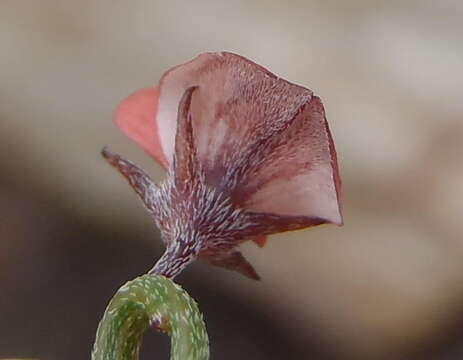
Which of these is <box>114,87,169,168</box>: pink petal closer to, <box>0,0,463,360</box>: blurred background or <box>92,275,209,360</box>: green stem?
<box>92,275,209,360</box>: green stem

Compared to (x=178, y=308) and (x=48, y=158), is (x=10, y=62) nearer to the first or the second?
(x=48, y=158)

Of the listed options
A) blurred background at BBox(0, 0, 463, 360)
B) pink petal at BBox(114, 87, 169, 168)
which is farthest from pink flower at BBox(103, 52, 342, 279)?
blurred background at BBox(0, 0, 463, 360)

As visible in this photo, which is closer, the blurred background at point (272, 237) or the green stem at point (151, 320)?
the green stem at point (151, 320)

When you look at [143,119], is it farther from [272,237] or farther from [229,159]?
[272,237]

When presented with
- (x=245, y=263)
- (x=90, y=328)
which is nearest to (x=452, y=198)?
(x=90, y=328)

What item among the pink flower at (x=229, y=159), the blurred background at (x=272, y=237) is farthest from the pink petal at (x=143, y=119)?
the blurred background at (x=272, y=237)

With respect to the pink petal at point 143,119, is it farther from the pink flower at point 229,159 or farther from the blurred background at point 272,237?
the blurred background at point 272,237

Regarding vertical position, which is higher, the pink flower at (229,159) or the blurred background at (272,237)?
the pink flower at (229,159)
